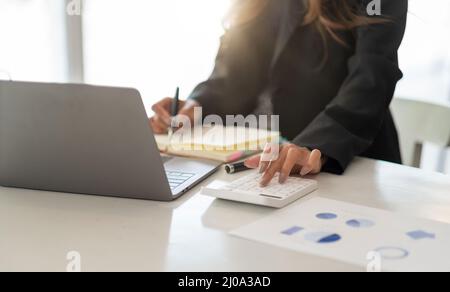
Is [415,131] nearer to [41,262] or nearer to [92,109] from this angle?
[92,109]

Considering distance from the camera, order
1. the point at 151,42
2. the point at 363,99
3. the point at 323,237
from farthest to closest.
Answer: the point at 151,42, the point at 363,99, the point at 323,237

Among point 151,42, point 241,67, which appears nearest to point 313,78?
point 241,67

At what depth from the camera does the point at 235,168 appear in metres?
0.99

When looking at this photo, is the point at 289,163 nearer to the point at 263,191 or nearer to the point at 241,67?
the point at 263,191

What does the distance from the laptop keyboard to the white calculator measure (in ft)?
0.20

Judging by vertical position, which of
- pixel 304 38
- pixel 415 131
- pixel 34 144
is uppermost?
pixel 304 38

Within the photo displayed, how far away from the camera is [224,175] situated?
0.98 metres

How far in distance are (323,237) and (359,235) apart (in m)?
0.04

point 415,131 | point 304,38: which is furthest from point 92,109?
point 415,131

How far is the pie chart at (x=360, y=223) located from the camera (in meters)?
0.72

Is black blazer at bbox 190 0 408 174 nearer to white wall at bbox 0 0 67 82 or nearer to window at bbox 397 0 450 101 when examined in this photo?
white wall at bbox 0 0 67 82
